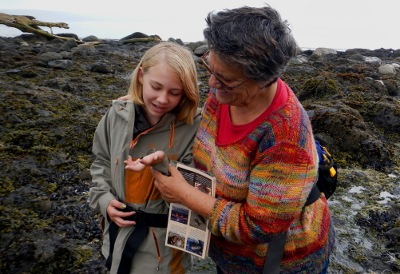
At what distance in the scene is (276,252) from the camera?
1906 mm

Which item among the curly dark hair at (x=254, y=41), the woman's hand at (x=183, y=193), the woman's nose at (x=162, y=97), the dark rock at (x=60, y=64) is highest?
the curly dark hair at (x=254, y=41)

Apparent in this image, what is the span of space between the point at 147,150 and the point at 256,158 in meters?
0.86

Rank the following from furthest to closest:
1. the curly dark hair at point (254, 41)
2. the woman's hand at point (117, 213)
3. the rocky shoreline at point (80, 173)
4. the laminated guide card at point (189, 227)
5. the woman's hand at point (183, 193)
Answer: the rocky shoreline at point (80, 173) → the woman's hand at point (117, 213) → the laminated guide card at point (189, 227) → the woman's hand at point (183, 193) → the curly dark hair at point (254, 41)

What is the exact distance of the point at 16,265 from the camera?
10.9 feet

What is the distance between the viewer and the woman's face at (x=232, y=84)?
1724 mm

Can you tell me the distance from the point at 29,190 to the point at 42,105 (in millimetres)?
4154

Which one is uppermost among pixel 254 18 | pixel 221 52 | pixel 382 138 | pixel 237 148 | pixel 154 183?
pixel 254 18

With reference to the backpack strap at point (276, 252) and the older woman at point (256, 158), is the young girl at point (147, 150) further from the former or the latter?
the backpack strap at point (276, 252)

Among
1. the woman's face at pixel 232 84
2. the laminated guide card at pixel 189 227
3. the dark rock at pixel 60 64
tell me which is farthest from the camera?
the dark rock at pixel 60 64

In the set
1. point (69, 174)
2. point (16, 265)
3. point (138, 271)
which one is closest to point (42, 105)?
point (69, 174)

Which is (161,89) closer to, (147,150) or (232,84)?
(147,150)

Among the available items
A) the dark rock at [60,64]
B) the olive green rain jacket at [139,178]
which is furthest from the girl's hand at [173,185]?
the dark rock at [60,64]

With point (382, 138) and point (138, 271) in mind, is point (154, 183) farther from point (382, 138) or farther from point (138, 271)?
point (382, 138)

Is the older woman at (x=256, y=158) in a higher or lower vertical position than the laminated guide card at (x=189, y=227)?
higher
